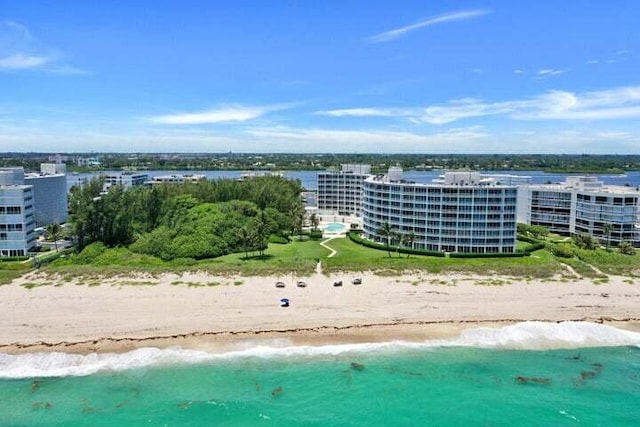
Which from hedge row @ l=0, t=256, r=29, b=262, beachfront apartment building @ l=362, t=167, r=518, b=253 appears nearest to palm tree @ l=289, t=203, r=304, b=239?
beachfront apartment building @ l=362, t=167, r=518, b=253

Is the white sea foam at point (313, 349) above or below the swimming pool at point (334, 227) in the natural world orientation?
below

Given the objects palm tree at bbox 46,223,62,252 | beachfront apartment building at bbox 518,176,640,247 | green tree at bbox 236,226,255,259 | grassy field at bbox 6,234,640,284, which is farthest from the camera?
beachfront apartment building at bbox 518,176,640,247

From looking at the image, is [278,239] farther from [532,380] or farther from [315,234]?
[532,380]

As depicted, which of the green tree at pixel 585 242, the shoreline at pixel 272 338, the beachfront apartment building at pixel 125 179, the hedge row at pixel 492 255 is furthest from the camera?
the beachfront apartment building at pixel 125 179

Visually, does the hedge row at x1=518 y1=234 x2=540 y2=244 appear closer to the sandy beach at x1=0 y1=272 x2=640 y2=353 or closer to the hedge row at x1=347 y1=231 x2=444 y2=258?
the hedge row at x1=347 y1=231 x2=444 y2=258

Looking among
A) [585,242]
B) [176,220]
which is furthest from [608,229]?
[176,220]

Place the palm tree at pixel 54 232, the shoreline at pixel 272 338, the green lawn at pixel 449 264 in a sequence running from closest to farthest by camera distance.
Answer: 1. the shoreline at pixel 272 338
2. the green lawn at pixel 449 264
3. the palm tree at pixel 54 232

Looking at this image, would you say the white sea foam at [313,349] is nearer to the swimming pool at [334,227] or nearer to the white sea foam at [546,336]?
the white sea foam at [546,336]

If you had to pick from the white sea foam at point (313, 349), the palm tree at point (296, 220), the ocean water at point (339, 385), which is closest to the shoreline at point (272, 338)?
the white sea foam at point (313, 349)

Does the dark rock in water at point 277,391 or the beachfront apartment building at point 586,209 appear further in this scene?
the beachfront apartment building at point 586,209
